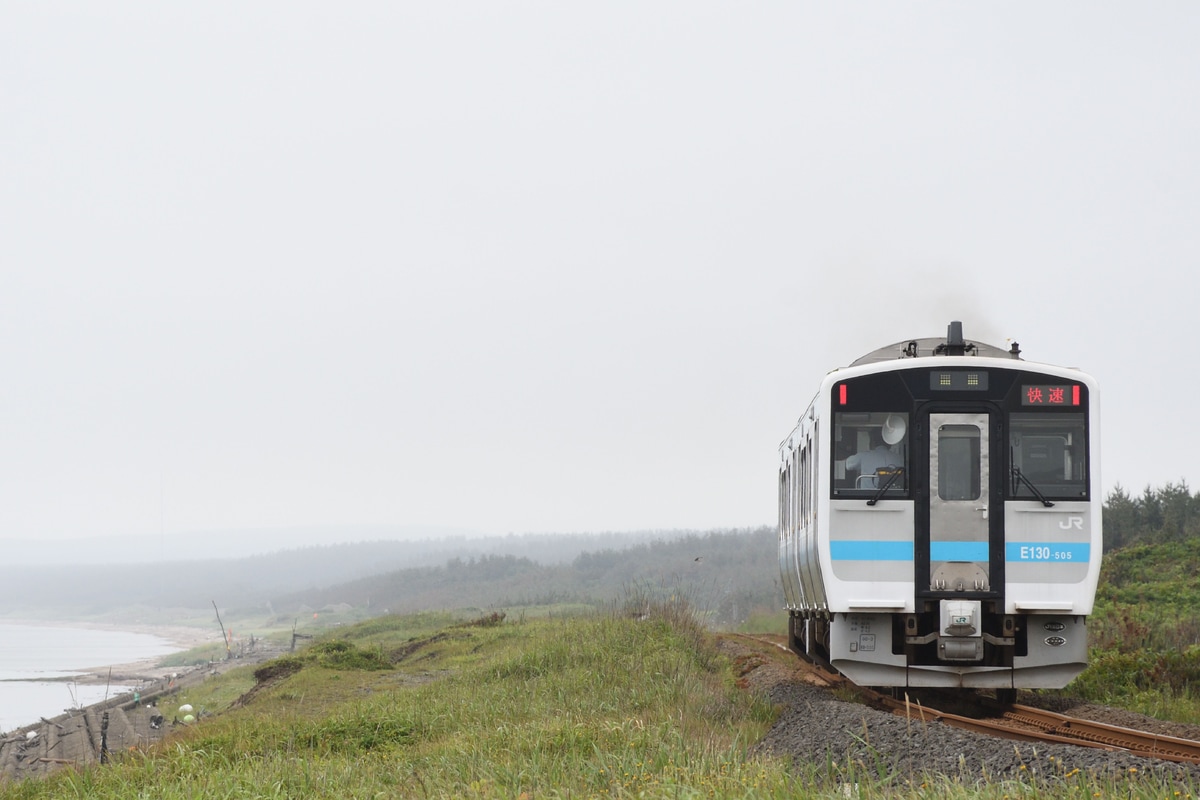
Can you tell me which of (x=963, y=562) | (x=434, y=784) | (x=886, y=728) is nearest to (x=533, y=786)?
(x=434, y=784)

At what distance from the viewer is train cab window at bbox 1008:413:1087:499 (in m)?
11.7

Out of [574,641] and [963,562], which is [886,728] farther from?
[574,641]

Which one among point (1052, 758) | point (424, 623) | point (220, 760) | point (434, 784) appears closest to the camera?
point (1052, 758)

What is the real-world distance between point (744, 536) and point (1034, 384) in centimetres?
10515

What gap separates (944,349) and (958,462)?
1325 millimetres

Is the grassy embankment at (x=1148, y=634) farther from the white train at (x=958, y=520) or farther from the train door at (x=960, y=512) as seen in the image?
the train door at (x=960, y=512)

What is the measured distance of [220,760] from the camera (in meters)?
11.0

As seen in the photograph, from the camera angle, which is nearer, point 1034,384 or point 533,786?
point 533,786

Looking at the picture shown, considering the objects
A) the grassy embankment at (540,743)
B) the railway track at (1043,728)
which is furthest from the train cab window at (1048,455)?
the grassy embankment at (540,743)

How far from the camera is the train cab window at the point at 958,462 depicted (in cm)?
1185

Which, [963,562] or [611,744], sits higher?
[963,562]

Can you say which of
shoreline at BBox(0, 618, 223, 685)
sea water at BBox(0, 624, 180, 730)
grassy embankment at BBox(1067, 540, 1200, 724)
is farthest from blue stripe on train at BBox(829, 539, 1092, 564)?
shoreline at BBox(0, 618, 223, 685)

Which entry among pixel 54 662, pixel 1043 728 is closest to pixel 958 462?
pixel 1043 728

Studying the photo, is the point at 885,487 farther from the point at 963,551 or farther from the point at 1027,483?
the point at 1027,483
